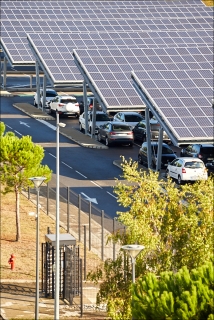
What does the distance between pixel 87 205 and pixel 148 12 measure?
166ft

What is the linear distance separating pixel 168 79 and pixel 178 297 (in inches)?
1468

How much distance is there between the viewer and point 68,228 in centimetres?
4656

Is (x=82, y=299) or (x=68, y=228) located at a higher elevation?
(x=68, y=228)

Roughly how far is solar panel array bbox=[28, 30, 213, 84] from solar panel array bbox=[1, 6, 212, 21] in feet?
47.0

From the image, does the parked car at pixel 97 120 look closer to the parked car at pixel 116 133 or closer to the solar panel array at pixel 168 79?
the parked car at pixel 116 133

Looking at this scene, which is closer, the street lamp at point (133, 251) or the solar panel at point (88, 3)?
the street lamp at point (133, 251)

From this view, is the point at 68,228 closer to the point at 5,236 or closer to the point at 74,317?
the point at 5,236

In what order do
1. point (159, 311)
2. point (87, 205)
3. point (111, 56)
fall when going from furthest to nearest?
1. point (111, 56)
2. point (87, 205)
3. point (159, 311)

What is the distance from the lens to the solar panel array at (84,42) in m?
71.4

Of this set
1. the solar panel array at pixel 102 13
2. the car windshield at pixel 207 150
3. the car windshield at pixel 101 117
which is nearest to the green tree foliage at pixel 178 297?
the car windshield at pixel 207 150

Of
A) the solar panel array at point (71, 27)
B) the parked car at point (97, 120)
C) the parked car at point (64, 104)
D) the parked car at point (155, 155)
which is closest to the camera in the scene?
the parked car at point (155, 155)

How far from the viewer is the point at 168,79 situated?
59.2 metres

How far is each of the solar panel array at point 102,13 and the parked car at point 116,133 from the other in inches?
1122

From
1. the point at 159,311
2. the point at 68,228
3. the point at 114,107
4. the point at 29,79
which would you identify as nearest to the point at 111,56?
the point at 114,107
